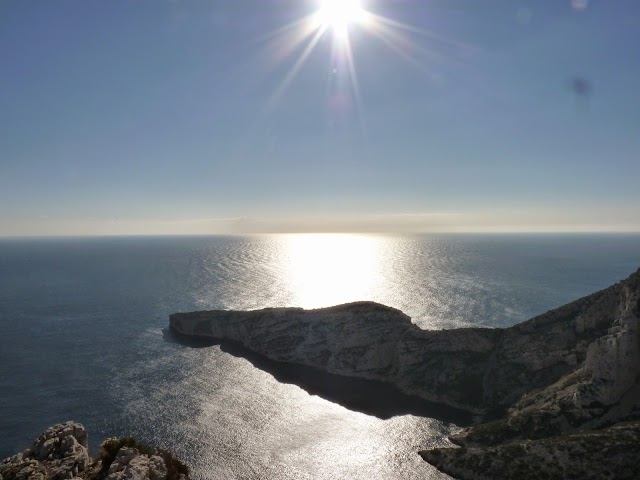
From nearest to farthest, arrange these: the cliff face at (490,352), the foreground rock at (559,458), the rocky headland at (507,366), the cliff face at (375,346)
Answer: the foreground rock at (559,458) < the rocky headland at (507,366) < the cliff face at (490,352) < the cliff face at (375,346)

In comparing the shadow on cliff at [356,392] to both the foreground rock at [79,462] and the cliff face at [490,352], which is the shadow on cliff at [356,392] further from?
the foreground rock at [79,462]

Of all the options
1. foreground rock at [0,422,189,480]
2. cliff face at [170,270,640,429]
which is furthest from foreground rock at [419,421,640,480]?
foreground rock at [0,422,189,480]

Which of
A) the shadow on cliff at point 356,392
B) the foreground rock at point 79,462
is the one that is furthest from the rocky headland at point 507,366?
the foreground rock at point 79,462

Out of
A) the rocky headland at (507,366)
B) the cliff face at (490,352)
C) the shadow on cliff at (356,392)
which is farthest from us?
the shadow on cliff at (356,392)

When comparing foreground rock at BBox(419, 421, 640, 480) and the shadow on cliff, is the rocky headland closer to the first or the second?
foreground rock at BBox(419, 421, 640, 480)

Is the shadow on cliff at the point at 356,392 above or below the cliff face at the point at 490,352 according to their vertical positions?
below

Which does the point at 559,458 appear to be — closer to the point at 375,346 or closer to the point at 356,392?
the point at 356,392

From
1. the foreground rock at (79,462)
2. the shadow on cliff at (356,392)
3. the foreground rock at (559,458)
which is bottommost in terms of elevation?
the shadow on cliff at (356,392)

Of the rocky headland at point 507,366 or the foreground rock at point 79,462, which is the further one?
the rocky headland at point 507,366
